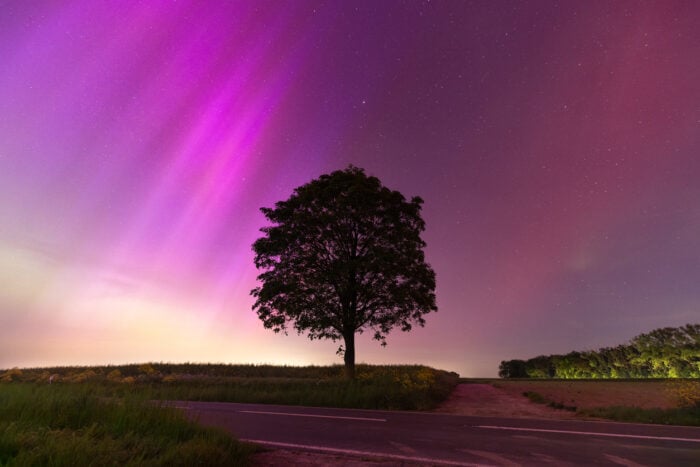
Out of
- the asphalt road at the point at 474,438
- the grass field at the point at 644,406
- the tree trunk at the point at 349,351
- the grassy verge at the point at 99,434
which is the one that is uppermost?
the tree trunk at the point at 349,351

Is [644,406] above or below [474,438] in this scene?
above

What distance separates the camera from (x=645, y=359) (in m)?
43.1

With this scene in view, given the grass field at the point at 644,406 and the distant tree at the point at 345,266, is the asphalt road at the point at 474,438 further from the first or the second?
the distant tree at the point at 345,266

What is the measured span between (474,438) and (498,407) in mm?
8746

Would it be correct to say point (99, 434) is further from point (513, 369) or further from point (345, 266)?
point (513, 369)

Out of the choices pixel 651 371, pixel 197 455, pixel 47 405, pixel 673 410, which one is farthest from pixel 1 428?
pixel 651 371

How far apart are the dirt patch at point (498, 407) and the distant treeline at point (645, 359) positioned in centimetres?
2834

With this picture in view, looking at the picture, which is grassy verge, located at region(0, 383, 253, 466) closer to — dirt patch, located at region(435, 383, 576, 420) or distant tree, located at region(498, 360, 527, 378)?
dirt patch, located at region(435, 383, 576, 420)

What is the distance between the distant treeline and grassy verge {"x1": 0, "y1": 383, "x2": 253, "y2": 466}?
46245mm

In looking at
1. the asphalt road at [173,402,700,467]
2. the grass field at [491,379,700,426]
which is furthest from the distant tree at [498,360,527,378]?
the asphalt road at [173,402,700,467]

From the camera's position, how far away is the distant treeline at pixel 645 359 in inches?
1553

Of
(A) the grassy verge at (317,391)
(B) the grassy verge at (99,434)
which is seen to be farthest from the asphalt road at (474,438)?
(A) the grassy verge at (317,391)

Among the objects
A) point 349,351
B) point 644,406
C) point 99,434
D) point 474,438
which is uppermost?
point 349,351

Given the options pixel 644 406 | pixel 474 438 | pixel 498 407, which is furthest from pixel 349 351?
pixel 474 438
